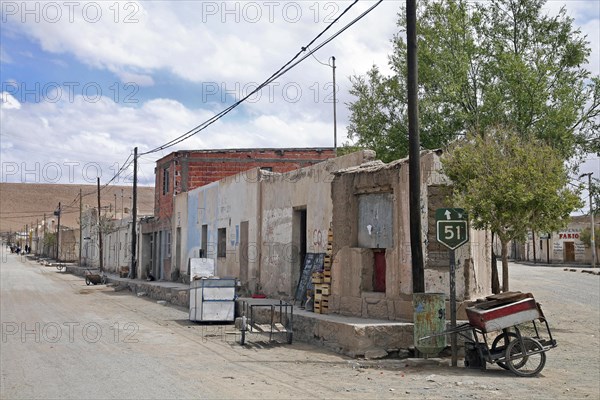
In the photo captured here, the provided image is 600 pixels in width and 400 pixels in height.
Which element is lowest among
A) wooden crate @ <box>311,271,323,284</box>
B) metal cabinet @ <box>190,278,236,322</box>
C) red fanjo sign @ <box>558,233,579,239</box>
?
metal cabinet @ <box>190,278,236,322</box>

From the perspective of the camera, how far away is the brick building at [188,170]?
114ft

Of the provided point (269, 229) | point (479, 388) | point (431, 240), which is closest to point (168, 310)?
point (269, 229)

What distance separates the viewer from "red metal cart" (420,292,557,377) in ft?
34.2

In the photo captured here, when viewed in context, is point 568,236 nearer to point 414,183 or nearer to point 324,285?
point 324,285

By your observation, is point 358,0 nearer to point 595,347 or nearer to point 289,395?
point 289,395

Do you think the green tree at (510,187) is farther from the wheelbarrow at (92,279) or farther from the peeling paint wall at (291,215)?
the wheelbarrow at (92,279)

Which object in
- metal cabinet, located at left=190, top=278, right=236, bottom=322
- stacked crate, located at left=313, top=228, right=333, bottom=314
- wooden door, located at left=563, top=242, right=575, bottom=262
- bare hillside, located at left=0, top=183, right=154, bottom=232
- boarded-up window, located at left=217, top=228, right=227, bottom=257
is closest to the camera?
stacked crate, located at left=313, top=228, right=333, bottom=314

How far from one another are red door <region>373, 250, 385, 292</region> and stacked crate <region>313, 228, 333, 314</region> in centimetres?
130

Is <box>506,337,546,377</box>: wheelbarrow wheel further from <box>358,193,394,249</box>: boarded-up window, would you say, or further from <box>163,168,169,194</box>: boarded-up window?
<box>163,168,169,194</box>: boarded-up window

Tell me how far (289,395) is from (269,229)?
Result: 12077mm

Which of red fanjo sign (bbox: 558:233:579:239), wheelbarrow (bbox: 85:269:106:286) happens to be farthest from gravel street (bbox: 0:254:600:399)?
red fanjo sign (bbox: 558:233:579:239)

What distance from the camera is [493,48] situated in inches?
727

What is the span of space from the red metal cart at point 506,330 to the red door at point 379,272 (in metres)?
3.36

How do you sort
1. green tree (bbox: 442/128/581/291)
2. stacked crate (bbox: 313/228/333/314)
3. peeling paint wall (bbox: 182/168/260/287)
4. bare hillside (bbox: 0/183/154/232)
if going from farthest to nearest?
1. bare hillside (bbox: 0/183/154/232)
2. peeling paint wall (bbox: 182/168/260/287)
3. stacked crate (bbox: 313/228/333/314)
4. green tree (bbox: 442/128/581/291)
